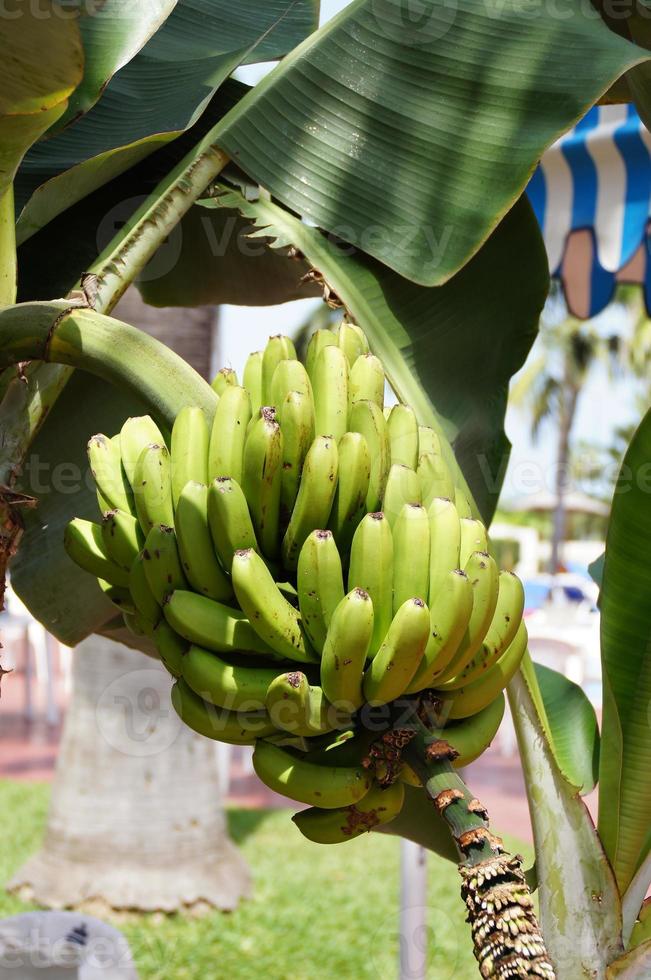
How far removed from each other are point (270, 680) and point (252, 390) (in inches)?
17.3

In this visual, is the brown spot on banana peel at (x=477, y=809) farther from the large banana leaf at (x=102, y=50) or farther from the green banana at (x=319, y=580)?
the large banana leaf at (x=102, y=50)

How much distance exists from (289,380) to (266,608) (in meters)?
0.31

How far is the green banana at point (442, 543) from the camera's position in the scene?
3.76 ft

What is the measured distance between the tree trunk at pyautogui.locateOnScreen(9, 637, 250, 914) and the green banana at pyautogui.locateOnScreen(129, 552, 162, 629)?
3116 mm

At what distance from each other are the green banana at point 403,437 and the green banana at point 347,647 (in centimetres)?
30

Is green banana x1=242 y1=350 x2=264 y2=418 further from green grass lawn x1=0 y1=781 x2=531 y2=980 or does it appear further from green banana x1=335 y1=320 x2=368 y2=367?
green grass lawn x1=0 y1=781 x2=531 y2=980

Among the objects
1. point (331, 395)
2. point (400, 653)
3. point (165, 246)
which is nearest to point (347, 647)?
point (400, 653)

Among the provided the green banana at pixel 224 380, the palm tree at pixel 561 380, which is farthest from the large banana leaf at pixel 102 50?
the palm tree at pixel 561 380

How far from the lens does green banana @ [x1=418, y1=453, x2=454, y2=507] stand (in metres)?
1.31

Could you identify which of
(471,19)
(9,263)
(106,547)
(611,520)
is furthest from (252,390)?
(471,19)

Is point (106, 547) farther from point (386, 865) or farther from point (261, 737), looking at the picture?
point (386, 865)

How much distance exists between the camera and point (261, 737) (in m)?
1.19

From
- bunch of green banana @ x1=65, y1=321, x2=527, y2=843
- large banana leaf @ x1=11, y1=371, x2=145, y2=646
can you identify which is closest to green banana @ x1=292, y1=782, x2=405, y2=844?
bunch of green banana @ x1=65, y1=321, x2=527, y2=843

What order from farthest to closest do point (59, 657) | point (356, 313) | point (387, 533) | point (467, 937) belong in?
point (59, 657) → point (467, 937) → point (356, 313) → point (387, 533)
